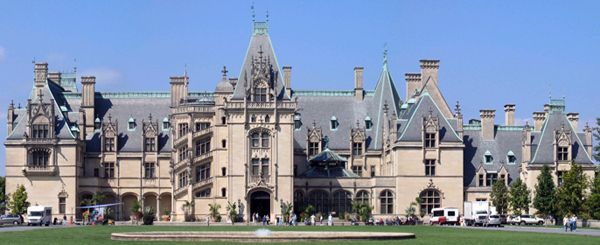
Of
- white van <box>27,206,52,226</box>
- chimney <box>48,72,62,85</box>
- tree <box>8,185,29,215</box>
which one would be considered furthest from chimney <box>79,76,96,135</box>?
white van <box>27,206,52,226</box>

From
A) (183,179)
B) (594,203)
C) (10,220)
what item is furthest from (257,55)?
(594,203)

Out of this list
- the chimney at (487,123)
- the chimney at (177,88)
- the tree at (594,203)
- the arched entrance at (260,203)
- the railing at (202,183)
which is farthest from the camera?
the chimney at (177,88)

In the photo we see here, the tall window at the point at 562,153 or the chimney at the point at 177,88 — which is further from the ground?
the chimney at the point at 177,88

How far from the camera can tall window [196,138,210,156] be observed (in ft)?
425

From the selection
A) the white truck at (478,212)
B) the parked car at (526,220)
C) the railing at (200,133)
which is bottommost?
the parked car at (526,220)

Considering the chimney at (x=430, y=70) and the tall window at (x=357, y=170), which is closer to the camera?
the tall window at (x=357, y=170)

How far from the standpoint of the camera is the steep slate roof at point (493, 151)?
132250mm

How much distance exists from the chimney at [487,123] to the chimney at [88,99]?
3787 centimetres

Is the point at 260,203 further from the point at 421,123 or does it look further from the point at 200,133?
the point at 421,123

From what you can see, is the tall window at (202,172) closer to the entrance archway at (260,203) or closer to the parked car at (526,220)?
the entrance archway at (260,203)

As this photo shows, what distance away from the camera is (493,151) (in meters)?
134

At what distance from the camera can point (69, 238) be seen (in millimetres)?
72688

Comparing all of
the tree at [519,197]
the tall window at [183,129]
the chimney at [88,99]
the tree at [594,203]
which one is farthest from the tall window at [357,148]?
the tree at [594,203]

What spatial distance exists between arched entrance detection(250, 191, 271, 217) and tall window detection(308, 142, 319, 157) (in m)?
9.01
